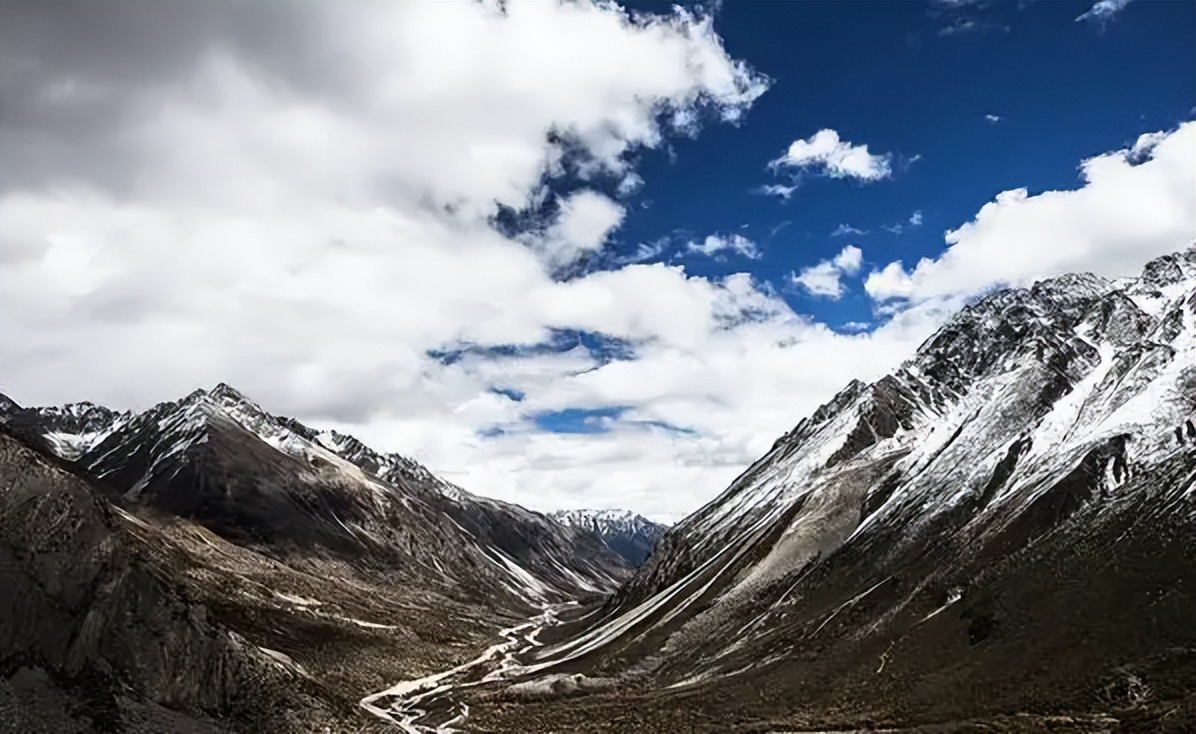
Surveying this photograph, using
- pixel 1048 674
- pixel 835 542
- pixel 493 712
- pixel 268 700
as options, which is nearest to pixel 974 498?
pixel 835 542

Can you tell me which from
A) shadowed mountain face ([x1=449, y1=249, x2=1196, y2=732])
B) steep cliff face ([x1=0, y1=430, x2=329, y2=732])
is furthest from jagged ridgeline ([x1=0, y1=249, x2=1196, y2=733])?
shadowed mountain face ([x1=449, y1=249, x2=1196, y2=732])

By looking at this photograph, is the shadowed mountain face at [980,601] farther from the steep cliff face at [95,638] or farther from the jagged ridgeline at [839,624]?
the steep cliff face at [95,638]

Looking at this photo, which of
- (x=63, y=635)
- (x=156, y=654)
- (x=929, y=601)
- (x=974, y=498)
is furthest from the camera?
(x=974, y=498)

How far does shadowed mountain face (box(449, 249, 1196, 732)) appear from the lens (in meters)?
96.3

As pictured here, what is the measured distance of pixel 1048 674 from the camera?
318 feet

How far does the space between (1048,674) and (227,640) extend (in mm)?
92929

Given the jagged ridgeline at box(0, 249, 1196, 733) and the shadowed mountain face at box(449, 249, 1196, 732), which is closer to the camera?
the jagged ridgeline at box(0, 249, 1196, 733)

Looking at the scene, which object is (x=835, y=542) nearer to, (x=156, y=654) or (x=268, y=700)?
(x=268, y=700)

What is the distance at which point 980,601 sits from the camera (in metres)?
119

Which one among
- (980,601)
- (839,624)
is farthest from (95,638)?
(980,601)

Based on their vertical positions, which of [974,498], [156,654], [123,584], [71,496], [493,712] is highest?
[974,498]

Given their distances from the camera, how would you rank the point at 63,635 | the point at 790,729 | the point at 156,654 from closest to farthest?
the point at 63,635, the point at 156,654, the point at 790,729

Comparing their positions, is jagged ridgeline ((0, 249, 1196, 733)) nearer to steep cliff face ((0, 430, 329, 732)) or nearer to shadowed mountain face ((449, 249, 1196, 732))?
steep cliff face ((0, 430, 329, 732))

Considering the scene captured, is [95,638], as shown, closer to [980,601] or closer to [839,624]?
[839,624]
